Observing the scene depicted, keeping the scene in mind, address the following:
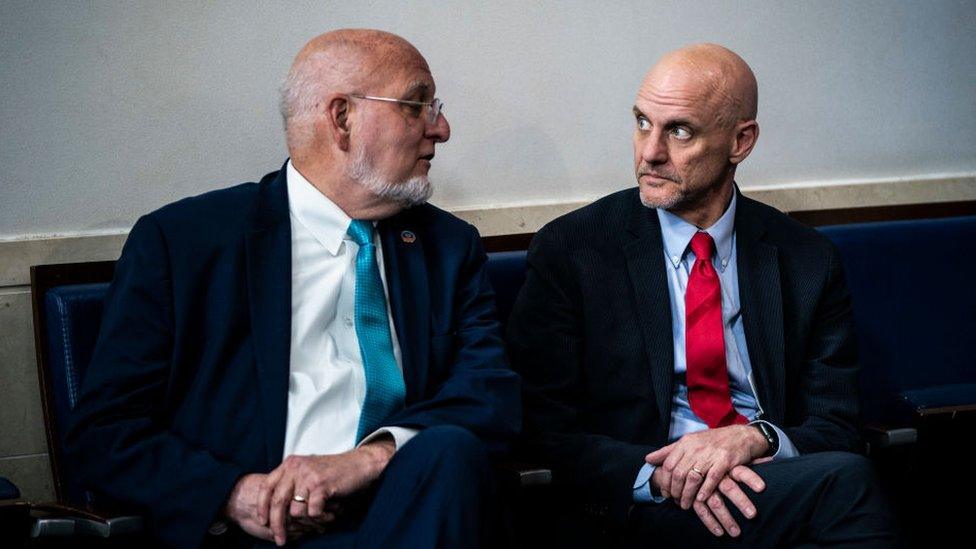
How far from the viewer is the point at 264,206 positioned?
2311 millimetres

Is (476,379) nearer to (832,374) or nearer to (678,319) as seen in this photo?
(678,319)

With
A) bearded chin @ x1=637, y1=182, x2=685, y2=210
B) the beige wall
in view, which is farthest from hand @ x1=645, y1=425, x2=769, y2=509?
the beige wall

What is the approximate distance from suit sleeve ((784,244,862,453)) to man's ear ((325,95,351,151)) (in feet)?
3.87

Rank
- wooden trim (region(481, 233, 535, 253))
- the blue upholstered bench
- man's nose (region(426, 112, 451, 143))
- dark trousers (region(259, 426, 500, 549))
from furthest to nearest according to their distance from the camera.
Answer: the blue upholstered bench
wooden trim (region(481, 233, 535, 253))
man's nose (region(426, 112, 451, 143))
dark trousers (region(259, 426, 500, 549))

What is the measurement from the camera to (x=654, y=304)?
2549mm

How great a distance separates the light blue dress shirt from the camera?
258 centimetres

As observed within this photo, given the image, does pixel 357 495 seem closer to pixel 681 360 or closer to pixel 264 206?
pixel 264 206

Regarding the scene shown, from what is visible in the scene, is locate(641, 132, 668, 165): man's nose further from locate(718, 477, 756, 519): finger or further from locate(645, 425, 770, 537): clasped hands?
locate(718, 477, 756, 519): finger

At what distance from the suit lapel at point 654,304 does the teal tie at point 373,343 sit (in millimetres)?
603

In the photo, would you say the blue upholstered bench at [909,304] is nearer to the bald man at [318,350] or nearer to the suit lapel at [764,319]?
the suit lapel at [764,319]

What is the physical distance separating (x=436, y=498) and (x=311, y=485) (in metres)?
0.25

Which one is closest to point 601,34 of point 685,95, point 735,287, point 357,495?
point 685,95

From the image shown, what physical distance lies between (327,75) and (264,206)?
1.02 feet

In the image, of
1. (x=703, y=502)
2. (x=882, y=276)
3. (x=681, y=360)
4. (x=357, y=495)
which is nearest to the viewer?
(x=357, y=495)
